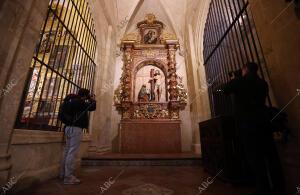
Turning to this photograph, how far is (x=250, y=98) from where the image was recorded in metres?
1.49

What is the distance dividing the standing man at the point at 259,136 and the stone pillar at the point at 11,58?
2.76 meters

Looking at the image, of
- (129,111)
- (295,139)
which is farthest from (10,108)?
(129,111)

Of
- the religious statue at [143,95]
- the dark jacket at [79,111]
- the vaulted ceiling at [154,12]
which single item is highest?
the vaulted ceiling at [154,12]

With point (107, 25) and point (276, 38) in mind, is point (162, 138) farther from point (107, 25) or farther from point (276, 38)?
point (107, 25)

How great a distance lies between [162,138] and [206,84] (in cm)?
253

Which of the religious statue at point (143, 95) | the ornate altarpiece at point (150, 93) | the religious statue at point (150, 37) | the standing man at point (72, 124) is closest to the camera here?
the standing man at point (72, 124)

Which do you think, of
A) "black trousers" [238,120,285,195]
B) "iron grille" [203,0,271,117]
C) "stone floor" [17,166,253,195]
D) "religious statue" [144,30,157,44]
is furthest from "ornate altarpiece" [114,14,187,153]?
"black trousers" [238,120,285,195]

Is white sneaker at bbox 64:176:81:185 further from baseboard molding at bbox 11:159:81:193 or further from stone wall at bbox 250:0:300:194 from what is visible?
stone wall at bbox 250:0:300:194

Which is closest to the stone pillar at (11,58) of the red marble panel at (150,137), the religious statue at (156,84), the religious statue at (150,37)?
the red marble panel at (150,137)

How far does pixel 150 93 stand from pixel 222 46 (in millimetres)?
3265

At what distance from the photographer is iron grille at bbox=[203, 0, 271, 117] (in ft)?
10.4

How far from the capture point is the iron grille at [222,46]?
317 cm

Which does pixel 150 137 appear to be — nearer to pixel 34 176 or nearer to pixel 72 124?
pixel 72 124

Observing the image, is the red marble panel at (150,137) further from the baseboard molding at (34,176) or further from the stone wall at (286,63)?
the stone wall at (286,63)
